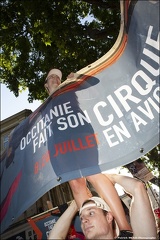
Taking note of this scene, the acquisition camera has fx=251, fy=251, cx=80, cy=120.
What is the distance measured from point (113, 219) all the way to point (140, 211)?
0.25 meters

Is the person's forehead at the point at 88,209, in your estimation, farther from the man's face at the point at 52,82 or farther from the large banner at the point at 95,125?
the man's face at the point at 52,82

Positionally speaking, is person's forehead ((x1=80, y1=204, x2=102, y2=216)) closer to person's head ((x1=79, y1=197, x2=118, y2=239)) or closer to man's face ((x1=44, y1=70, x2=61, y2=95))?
person's head ((x1=79, y1=197, x2=118, y2=239))

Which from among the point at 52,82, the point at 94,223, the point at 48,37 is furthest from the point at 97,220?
the point at 48,37

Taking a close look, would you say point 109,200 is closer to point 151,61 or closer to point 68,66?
point 151,61

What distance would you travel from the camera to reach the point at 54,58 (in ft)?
28.8

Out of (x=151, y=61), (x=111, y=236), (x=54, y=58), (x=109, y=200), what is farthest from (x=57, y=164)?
(x=54, y=58)

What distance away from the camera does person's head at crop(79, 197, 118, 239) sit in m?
1.68

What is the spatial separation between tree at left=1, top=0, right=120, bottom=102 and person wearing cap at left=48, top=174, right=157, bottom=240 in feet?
20.9

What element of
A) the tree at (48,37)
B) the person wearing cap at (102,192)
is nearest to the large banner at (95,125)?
the person wearing cap at (102,192)

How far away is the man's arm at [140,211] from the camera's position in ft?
4.99

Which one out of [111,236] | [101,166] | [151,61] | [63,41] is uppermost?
[63,41]

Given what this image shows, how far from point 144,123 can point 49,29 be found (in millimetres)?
6302

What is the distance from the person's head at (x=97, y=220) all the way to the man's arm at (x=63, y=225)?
0.22 m

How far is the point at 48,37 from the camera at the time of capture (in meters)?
7.61
